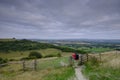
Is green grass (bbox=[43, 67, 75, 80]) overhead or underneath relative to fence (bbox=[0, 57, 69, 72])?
overhead

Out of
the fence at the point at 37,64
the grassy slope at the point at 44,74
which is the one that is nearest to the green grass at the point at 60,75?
the grassy slope at the point at 44,74

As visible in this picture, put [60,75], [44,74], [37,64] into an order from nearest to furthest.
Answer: [60,75], [44,74], [37,64]

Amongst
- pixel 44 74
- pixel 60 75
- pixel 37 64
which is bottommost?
pixel 37 64

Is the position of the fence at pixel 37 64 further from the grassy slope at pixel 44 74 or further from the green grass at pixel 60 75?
the green grass at pixel 60 75

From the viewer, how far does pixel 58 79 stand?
45.5ft

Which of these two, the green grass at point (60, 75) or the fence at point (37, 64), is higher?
the green grass at point (60, 75)

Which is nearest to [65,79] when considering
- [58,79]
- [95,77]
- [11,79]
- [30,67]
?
[58,79]

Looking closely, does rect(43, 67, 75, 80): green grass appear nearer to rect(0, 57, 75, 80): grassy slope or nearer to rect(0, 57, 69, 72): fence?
rect(0, 57, 75, 80): grassy slope

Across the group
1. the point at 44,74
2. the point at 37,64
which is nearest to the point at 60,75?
the point at 44,74

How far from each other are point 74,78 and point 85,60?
9.01m

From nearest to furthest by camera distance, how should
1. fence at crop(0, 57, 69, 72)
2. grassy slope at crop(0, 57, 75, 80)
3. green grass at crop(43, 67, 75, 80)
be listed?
green grass at crop(43, 67, 75, 80) < grassy slope at crop(0, 57, 75, 80) < fence at crop(0, 57, 69, 72)

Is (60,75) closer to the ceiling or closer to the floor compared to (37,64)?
closer to the ceiling

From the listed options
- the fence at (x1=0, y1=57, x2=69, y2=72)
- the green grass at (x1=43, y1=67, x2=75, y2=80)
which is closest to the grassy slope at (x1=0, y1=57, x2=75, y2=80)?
the green grass at (x1=43, y1=67, x2=75, y2=80)

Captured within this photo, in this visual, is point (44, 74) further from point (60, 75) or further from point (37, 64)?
point (37, 64)
